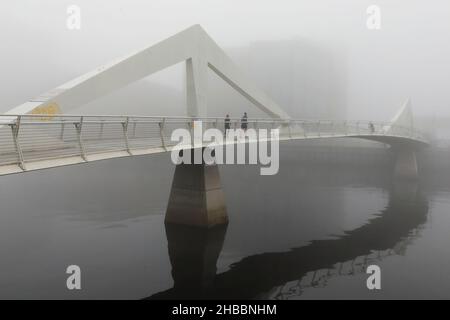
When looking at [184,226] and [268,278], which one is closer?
[268,278]

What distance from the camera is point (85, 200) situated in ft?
103

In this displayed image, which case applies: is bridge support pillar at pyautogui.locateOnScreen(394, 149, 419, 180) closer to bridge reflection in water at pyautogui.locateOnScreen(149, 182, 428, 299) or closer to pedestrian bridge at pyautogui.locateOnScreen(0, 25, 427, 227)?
pedestrian bridge at pyautogui.locateOnScreen(0, 25, 427, 227)

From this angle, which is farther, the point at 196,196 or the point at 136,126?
the point at 196,196

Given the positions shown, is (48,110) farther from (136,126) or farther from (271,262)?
(271,262)

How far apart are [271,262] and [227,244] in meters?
3.11

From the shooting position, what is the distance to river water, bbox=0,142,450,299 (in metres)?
14.9

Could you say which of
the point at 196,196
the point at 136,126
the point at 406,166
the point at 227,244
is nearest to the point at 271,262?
the point at 227,244

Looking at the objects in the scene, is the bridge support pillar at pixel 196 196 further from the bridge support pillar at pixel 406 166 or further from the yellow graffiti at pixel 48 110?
the bridge support pillar at pixel 406 166

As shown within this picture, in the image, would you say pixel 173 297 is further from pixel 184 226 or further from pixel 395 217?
pixel 395 217

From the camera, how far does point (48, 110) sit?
13.6 meters

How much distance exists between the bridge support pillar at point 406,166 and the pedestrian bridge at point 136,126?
2708 centimetres
